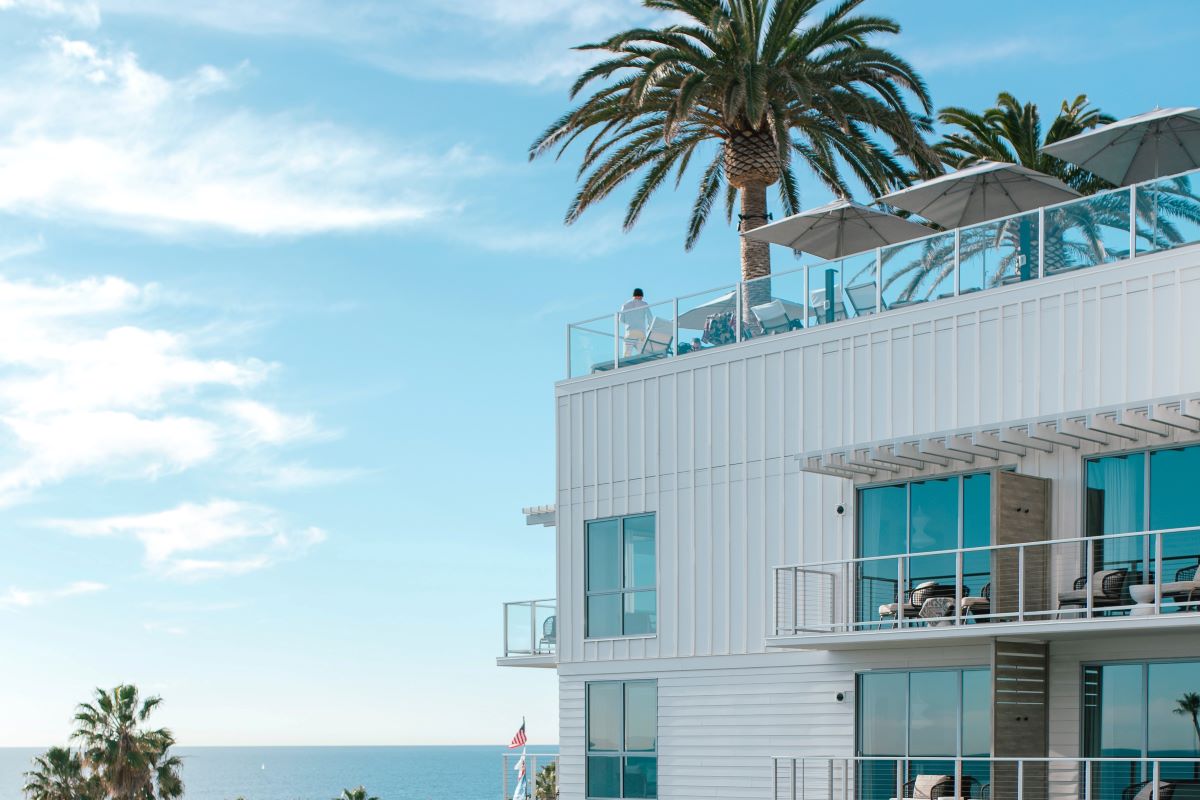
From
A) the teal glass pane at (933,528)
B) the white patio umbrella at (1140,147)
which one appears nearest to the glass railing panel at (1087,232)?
the white patio umbrella at (1140,147)

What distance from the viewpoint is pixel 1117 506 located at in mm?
17734

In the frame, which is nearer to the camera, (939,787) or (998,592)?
(998,592)

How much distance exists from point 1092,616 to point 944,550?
6.02ft

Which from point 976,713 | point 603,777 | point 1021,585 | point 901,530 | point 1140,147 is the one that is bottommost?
point 603,777

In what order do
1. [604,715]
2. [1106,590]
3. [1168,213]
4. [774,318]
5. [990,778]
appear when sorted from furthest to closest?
[604,715] < [774,318] < [1168,213] < [990,778] < [1106,590]

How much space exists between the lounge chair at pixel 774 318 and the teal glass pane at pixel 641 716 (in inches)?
208

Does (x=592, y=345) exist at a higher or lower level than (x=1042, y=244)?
lower

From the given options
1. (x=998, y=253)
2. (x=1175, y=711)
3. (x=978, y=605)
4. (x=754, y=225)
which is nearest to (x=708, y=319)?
(x=998, y=253)

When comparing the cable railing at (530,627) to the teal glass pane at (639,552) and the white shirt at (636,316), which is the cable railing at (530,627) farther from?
the white shirt at (636,316)

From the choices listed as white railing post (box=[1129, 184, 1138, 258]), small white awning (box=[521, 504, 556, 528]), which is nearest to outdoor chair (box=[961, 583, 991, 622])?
white railing post (box=[1129, 184, 1138, 258])

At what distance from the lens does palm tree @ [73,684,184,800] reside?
44.0 meters

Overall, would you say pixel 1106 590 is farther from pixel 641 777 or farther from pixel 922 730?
pixel 641 777

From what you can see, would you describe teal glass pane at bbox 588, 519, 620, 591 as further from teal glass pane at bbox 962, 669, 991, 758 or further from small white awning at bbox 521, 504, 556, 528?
teal glass pane at bbox 962, 669, 991, 758

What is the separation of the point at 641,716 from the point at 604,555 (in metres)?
2.43
